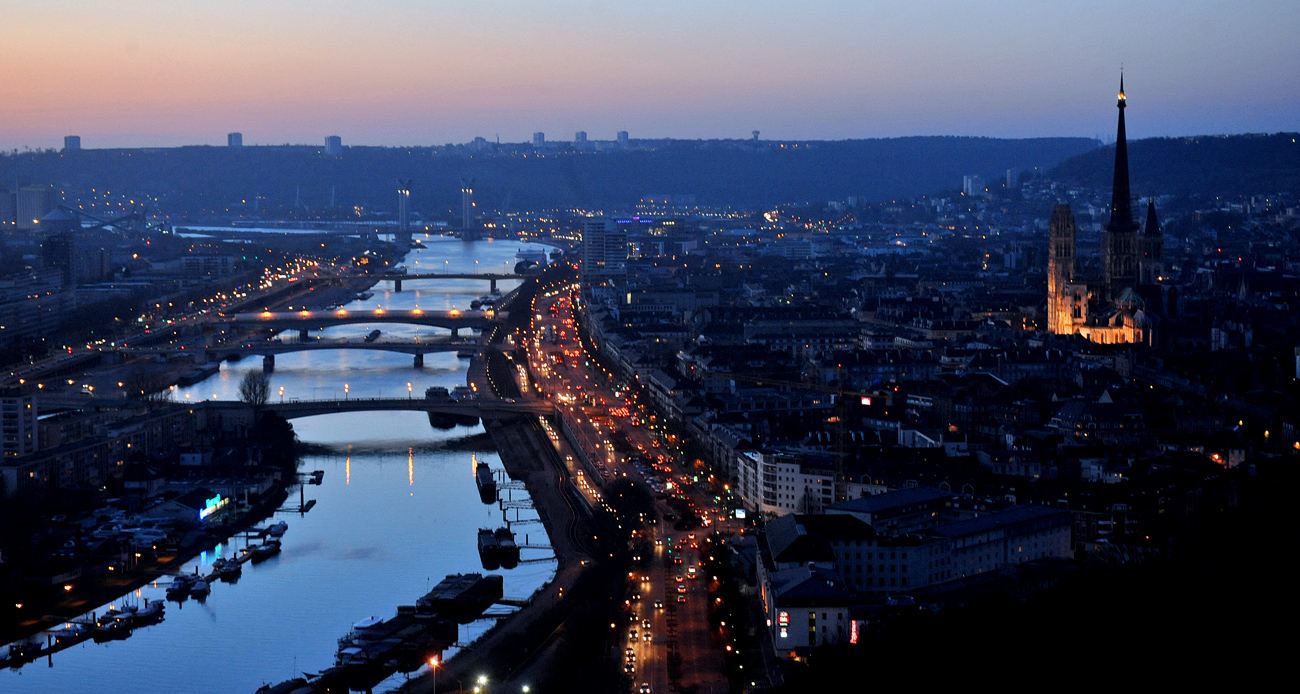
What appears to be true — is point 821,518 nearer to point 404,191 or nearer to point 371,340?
point 371,340

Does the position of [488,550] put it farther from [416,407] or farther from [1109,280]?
[1109,280]

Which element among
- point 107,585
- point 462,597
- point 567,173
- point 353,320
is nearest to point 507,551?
point 462,597

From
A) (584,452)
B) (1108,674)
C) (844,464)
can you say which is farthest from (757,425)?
(1108,674)

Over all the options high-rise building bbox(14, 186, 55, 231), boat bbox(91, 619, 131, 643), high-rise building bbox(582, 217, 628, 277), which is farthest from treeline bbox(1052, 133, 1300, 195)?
boat bbox(91, 619, 131, 643)

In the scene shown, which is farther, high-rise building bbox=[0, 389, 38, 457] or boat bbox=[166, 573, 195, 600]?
high-rise building bbox=[0, 389, 38, 457]

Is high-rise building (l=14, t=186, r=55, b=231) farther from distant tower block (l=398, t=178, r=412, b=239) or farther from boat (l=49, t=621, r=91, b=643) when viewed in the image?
boat (l=49, t=621, r=91, b=643)

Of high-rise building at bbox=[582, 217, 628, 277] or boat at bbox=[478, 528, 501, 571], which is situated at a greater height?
high-rise building at bbox=[582, 217, 628, 277]
